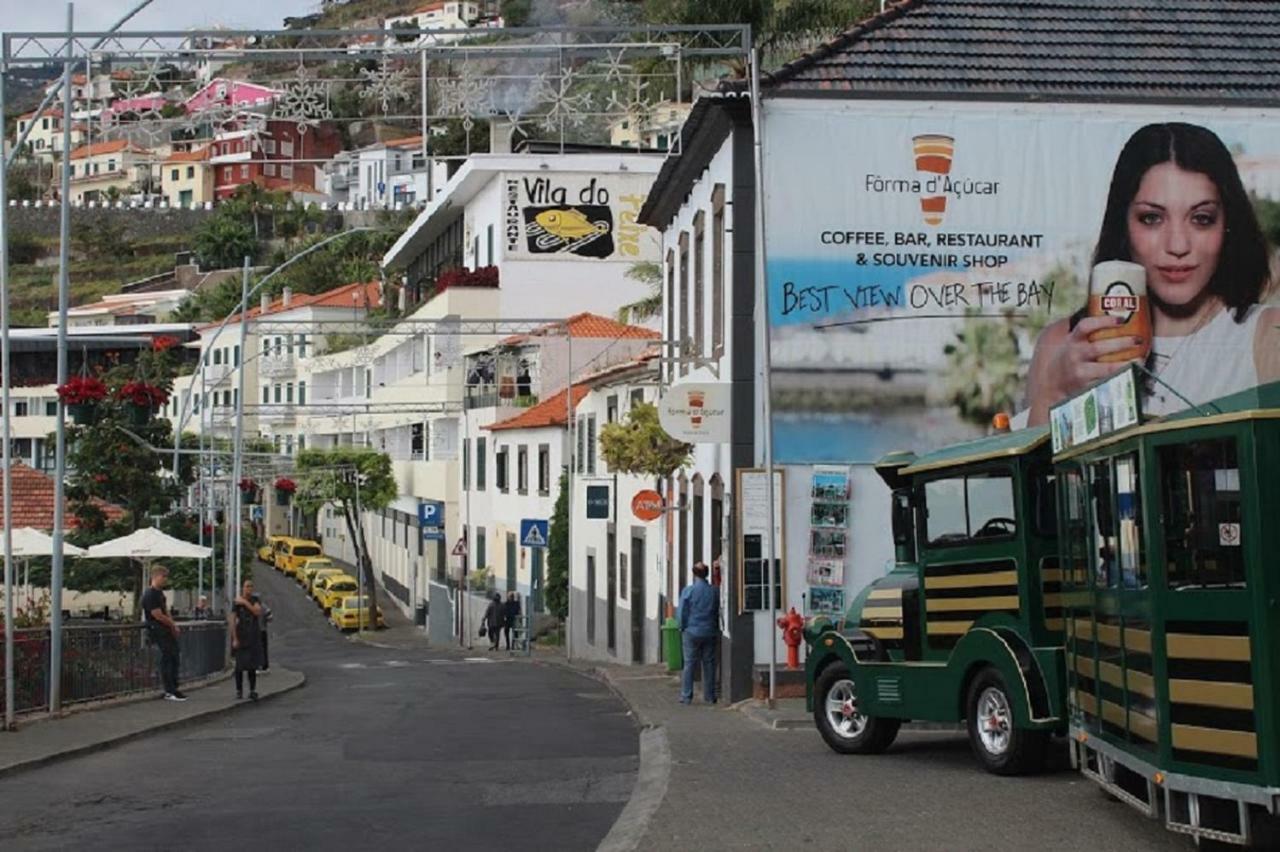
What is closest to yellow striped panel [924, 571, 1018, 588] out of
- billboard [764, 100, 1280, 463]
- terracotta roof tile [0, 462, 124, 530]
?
billboard [764, 100, 1280, 463]

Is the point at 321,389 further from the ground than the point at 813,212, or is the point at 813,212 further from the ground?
the point at 321,389

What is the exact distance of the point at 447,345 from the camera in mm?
65812

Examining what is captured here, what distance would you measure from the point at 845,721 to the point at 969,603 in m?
2.12

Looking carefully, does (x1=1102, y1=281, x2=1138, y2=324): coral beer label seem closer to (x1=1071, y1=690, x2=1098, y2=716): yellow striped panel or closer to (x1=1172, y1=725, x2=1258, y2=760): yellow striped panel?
(x1=1071, y1=690, x2=1098, y2=716): yellow striped panel

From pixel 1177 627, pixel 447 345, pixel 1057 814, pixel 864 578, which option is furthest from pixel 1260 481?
pixel 447 345

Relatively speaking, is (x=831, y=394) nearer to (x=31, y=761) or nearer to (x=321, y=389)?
(x=31, y=761)

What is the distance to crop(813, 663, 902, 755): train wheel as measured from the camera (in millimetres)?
17141

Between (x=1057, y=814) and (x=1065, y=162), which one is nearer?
(x=1057, y=814)

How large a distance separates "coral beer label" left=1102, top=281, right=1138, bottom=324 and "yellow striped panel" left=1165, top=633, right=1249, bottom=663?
14001mm

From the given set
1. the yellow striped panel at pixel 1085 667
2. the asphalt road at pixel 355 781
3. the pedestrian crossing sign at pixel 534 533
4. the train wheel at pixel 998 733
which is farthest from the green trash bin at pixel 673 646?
the yellow striped panel at pixel 1085 667

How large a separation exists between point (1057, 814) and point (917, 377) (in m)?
11.4

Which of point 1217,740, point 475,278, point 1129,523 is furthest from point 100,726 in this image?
point 475,278

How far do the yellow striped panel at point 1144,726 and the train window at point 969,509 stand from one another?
3.83 m

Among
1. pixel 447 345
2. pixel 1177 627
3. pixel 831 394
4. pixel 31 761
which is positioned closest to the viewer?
pixel 1177 627
